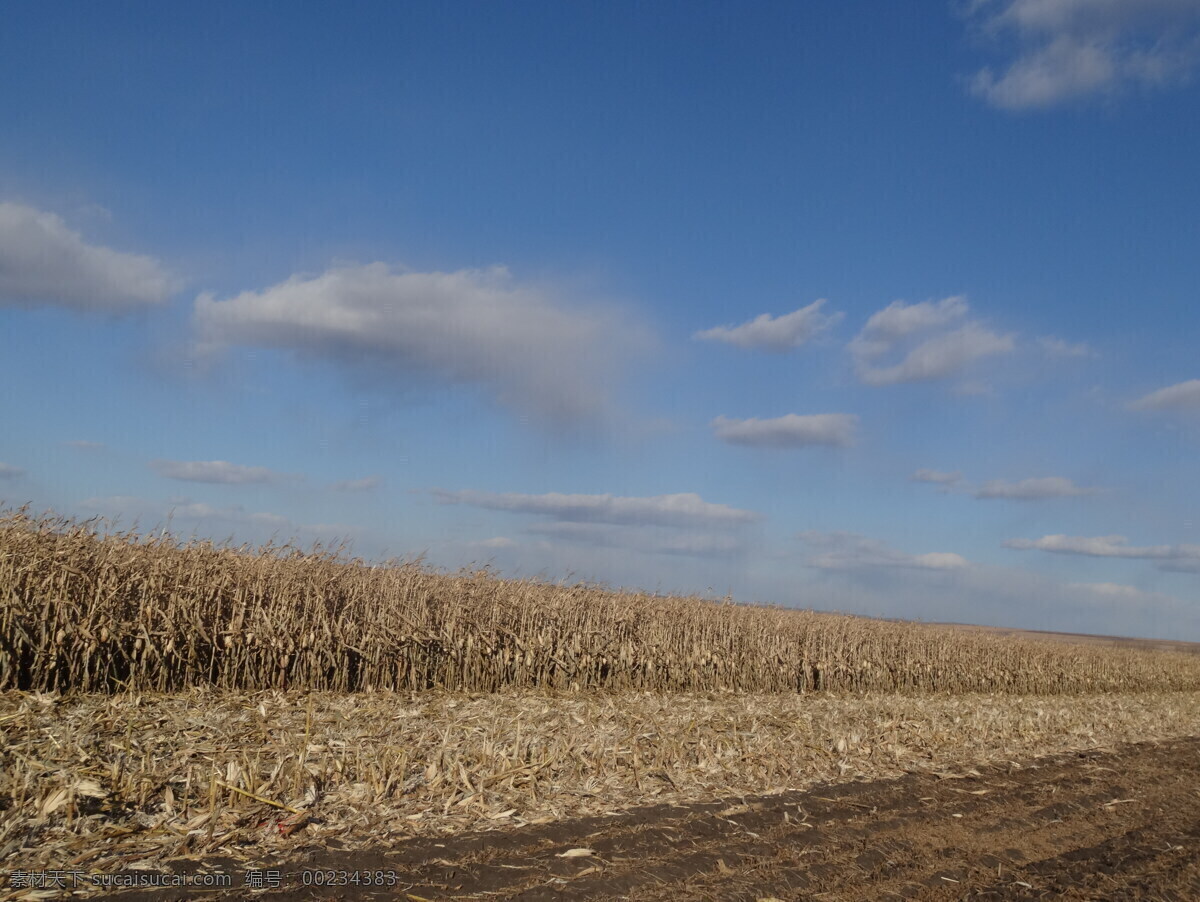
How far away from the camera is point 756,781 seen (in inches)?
346

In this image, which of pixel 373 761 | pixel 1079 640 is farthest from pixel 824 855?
pixel 1079 640

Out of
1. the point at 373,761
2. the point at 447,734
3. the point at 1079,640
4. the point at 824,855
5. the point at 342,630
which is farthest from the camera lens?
the point at 1079,640

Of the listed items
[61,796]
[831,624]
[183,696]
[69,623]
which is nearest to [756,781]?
[61,796]

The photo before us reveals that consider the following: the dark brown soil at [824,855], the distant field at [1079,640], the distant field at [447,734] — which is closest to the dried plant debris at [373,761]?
the distant field at [447,734]

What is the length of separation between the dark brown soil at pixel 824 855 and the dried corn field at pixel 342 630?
653cm

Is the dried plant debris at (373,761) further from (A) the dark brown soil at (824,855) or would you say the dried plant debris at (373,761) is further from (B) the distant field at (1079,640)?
(B) the distant field at (1079,640)

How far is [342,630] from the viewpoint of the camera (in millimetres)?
12547

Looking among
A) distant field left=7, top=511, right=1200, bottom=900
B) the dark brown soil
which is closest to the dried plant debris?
distant field left=7, top=511, right=1200, bottom=900

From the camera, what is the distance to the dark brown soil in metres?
5.55

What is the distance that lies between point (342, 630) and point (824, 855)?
8523 mm

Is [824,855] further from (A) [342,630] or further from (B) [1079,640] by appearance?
(B) [1079,640]

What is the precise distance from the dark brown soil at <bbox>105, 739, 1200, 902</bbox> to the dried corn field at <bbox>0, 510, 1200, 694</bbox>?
6.53 meters

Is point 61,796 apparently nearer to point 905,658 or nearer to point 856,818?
point 856,818

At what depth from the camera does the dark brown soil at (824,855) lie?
18.2 feet
